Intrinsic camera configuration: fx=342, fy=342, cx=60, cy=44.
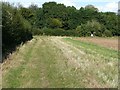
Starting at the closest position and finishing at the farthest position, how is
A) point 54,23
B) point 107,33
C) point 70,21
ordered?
point 107,33
point 54,23
point 70,21

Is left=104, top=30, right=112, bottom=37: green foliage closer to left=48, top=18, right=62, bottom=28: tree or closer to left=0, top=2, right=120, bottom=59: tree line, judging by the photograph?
left=0, top=2, right=120, bottom=59: tree line

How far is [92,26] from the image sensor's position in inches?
4936

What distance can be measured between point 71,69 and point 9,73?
133 inches

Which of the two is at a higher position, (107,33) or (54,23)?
(54,23)

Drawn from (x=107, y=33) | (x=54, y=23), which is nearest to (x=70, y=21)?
(x=54, y=23)

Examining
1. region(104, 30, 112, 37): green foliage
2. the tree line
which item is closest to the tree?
the tree line

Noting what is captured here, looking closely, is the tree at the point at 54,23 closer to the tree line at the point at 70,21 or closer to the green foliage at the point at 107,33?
the tree line at the point at 70,21

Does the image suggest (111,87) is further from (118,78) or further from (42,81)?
(42,81)

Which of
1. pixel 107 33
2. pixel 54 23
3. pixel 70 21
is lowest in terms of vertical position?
pixel 107 33

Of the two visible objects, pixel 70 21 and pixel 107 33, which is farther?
pixel 70 21

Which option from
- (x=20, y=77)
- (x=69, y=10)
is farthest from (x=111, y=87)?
(x=69, y=10)

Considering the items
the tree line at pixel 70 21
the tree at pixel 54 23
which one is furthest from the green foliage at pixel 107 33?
the tree at pixel 54 23

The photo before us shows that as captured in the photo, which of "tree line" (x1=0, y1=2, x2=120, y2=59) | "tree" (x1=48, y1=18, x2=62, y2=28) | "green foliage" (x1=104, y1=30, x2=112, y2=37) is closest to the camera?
"tree line" (x1=0, y1=2, x2=120, y2=59)

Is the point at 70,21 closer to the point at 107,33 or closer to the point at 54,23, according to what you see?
the point at 54,23
